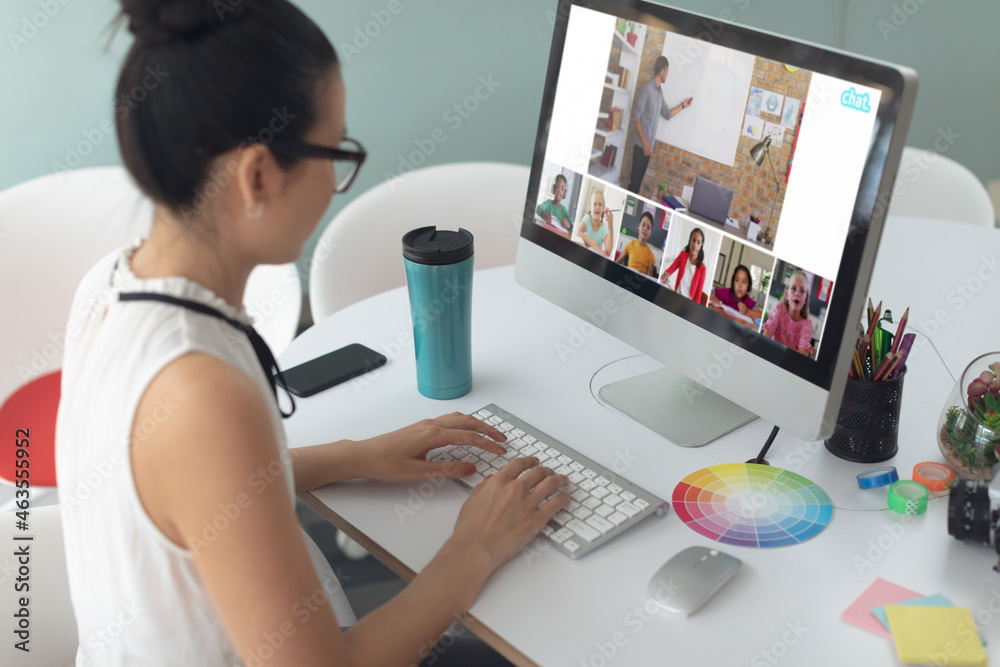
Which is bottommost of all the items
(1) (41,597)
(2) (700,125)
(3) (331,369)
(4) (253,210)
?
(1) (41,597)

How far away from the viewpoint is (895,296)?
1.49 meters

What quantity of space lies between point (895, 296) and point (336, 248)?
107 centimetres

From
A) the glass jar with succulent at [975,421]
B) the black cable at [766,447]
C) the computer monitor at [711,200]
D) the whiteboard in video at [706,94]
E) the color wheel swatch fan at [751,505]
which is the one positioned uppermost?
the whiteboard in video at [706,94]

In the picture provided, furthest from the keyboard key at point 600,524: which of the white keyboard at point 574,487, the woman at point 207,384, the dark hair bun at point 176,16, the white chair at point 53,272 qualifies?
the white chair at point 53,272

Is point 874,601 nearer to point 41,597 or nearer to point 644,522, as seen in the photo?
point 644,522

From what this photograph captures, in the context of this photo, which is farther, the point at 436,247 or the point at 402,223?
the point at 402,223

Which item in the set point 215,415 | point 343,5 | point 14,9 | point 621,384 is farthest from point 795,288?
point 14,9

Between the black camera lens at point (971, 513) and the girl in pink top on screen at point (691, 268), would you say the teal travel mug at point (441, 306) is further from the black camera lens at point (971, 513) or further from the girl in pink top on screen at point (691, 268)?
the black camera lens at point (971, 513)

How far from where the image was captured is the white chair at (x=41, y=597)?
1.05 meters

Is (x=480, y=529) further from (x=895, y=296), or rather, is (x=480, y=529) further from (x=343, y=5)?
(x=343, y=5)

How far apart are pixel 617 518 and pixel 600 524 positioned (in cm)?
2

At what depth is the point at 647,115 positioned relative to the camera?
108 cm

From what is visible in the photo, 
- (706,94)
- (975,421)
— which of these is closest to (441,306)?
(706,94)

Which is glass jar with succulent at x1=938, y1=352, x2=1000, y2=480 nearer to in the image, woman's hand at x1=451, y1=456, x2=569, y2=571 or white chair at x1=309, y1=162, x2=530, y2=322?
woman's hand at x1=451, y1=456, x2=569, y2=571
